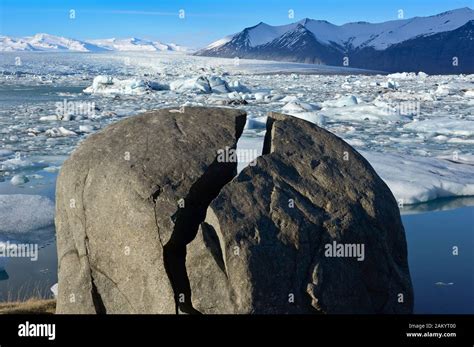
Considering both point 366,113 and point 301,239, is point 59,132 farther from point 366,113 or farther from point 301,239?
point 301,239

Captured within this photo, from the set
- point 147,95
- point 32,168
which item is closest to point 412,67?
point 147,95

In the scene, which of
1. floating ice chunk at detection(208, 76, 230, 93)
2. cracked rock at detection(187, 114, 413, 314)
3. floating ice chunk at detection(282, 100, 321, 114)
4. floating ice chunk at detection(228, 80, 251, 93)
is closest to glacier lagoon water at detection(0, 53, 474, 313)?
floating ice chunk at detection(282, 100, 321, 114)

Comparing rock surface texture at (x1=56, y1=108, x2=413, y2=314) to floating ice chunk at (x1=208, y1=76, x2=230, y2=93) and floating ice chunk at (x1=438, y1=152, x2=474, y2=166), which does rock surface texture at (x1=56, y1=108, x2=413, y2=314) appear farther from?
floating ice chunk at (x1=208, y1=76, x2=230, y2=93)

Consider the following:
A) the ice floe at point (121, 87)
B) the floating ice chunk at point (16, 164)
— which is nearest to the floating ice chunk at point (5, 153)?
the floating ice chunk at point (16, 164)

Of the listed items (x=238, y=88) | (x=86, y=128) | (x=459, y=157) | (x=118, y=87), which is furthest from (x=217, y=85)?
(x=459, y=157)

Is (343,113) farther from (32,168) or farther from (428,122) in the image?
(32,168)

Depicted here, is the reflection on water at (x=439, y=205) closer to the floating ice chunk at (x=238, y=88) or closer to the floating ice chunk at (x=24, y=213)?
the floating ice chunk at (x=24, y=213)
